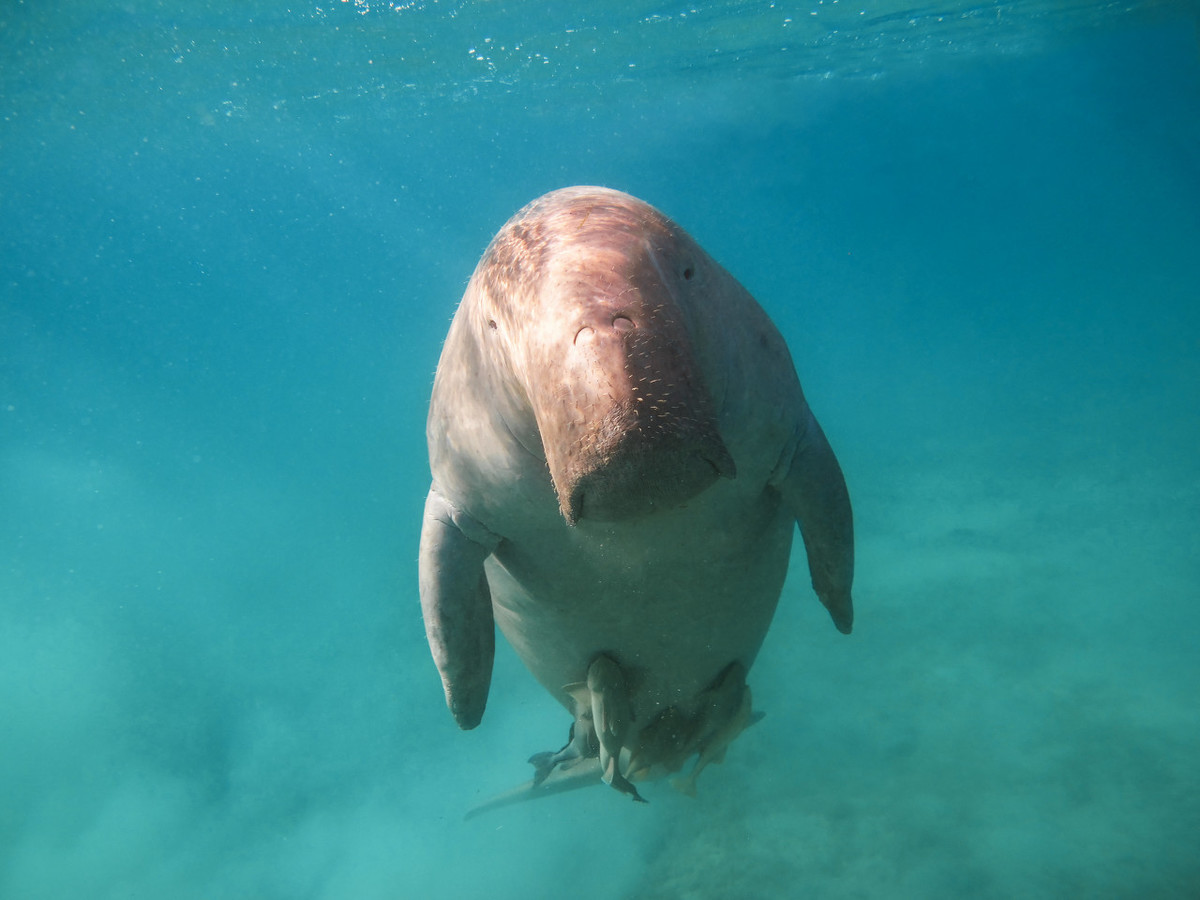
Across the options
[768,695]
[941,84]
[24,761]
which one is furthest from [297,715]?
[941,84]

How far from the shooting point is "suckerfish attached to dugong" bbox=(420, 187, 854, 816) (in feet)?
4.49

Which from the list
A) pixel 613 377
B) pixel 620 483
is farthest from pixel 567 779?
pixel 613 377

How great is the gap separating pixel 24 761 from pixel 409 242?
61.9 meters

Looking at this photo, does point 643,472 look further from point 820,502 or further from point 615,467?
point 820,502

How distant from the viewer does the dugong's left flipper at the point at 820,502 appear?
2.57 m

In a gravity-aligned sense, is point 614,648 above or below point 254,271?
above

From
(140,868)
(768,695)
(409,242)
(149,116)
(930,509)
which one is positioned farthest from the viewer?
(409,242)

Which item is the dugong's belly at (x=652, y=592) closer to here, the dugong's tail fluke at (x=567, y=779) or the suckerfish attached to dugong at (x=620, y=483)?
the suckerfish attached to dugong at (x=620, y=483)

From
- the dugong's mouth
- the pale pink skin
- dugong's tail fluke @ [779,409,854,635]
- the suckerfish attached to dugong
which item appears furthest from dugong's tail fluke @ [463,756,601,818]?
the dugong's mouth

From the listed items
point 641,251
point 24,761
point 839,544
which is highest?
point 641,251

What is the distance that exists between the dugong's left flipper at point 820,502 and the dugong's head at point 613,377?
3.36 ft

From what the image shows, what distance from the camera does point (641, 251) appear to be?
1664mm

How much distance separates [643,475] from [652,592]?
4.98 ft

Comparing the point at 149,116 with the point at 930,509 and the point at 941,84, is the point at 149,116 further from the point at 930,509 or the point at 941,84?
the point at 941,84
